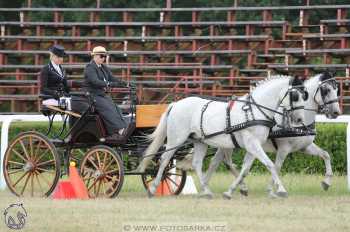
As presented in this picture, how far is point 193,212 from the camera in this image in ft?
40.6

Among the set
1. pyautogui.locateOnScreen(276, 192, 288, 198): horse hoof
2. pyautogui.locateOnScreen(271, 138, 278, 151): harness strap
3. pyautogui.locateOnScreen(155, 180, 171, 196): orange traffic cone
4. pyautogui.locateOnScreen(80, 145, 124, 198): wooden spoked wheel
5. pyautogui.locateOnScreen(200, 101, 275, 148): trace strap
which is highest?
pyautogui.locateOnScreen(200, 101, 275, 148): trace strap

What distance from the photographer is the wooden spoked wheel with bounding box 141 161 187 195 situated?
15156mm

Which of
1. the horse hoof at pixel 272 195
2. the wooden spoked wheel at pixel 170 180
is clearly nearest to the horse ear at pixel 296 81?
the horse hoof at pixel 272 195

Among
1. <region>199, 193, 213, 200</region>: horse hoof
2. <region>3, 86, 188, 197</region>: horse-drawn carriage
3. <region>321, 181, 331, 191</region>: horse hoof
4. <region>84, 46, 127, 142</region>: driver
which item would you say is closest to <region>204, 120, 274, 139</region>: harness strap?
<region>199, 193, 213, 200</region>: horse hoof

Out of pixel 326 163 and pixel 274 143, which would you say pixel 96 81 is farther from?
pixel 326 163

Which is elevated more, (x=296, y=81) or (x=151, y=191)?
(x=296, y=81)

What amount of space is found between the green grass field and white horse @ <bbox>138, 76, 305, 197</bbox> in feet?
1.78

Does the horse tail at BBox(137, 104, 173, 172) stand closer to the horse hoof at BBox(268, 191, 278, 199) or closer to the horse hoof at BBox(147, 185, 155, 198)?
the horse hoof at BBox(147, 185, 155, 198)

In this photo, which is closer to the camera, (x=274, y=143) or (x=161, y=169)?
(x=161, y=169)

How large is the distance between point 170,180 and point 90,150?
4.64ft

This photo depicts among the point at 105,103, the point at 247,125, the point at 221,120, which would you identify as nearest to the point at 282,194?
the point at 247,125

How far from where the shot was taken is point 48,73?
49.2ft

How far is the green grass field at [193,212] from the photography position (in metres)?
11.2

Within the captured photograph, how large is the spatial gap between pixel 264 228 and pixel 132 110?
419cm
